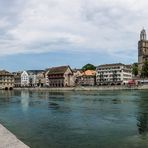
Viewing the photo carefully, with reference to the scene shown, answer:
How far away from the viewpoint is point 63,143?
1140 inches

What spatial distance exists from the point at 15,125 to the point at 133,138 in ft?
47.5

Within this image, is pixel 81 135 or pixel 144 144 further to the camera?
pixel 81 135

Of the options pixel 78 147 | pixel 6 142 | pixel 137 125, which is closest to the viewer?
pixel 6 142

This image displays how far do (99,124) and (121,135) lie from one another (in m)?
8.06

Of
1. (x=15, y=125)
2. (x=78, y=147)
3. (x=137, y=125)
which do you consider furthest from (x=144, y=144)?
(x=15, y=125)

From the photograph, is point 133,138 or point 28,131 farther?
point 28,131

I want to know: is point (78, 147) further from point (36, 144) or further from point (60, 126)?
point (60, 126)

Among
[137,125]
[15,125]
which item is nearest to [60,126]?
[15,125]

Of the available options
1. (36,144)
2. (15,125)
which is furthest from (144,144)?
(15,125)

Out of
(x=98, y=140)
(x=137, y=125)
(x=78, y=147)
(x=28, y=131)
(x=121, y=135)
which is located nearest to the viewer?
(x=78, y=147)

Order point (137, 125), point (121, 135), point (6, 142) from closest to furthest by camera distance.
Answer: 1. point (6, 142)
2. point (121, 135)
3. point (137, 125)

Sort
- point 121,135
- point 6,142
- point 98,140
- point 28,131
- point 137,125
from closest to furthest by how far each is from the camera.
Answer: point 6,142 < point 98,140 < point 121,135 < point 28,131 < point 137,125

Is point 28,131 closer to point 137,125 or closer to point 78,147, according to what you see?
point 78,147

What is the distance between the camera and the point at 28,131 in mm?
34750
